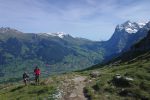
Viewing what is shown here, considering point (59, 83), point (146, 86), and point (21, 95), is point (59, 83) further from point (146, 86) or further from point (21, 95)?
point (146, 86)

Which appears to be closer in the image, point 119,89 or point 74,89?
point 119,89

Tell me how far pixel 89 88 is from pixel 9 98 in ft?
43.7

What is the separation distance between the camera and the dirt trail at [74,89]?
143 feet

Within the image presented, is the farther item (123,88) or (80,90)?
(80,90)

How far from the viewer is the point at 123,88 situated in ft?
146

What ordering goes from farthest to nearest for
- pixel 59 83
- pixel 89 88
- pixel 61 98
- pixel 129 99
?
1. pixel 59 83
2. pixel 89 88
3. pixel 61 98
4. pixel 129 99

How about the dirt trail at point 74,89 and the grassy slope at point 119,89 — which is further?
the dirt trail at point 74,89

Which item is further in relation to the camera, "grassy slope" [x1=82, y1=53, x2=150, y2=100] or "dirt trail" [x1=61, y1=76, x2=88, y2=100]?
"dirt trail" [x1=61, y1=76, x2=88, y2=100]

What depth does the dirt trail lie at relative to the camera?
Answer: 43.4 m

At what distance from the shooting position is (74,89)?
47.8 m

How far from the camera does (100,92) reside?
4428 cm

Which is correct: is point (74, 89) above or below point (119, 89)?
above

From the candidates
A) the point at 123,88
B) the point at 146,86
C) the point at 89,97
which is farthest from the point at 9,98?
the point at 146,86

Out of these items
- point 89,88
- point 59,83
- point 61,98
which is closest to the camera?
point 61,98
